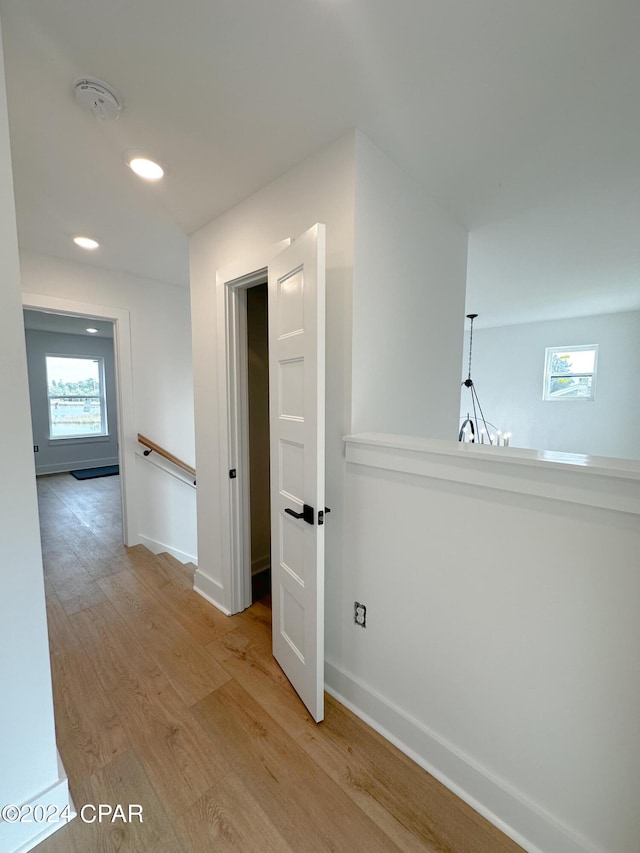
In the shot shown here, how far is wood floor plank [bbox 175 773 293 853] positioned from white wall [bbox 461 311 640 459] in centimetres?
577

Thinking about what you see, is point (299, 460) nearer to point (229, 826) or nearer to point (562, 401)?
point (229, 826)

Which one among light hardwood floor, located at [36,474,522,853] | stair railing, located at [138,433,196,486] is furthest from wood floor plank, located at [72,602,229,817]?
stair railing, located at [138,433,196,486]

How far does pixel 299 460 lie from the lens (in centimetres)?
145

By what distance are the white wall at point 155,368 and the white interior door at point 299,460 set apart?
2.01 meters

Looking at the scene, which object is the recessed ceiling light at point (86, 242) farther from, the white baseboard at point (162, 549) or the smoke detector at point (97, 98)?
the white baseboard at point (162, 549)

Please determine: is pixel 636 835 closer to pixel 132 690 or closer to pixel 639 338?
pixel 132 690

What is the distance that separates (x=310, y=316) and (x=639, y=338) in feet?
18.2

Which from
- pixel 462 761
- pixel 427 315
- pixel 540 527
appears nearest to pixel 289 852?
pixel 462 761

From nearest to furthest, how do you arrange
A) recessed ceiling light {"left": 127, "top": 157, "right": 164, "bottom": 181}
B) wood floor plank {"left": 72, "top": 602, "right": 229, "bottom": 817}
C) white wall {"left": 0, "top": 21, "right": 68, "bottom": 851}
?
white wall {"left": 0, "top": 21, "right": 68, "bottom": 851}
wood floor plank {"left": 72, "top": 602, "right": 229, "bottom": 817}
recessed ceiling light {"left": 127, "top": 157, "right": 164, "bottom": 181}

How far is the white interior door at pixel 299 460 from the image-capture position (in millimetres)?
1277

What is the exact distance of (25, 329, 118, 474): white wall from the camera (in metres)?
5.98

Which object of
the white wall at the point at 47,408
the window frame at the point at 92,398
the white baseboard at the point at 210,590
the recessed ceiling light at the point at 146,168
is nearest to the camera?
the recessed ceiling light at the point at 146,168

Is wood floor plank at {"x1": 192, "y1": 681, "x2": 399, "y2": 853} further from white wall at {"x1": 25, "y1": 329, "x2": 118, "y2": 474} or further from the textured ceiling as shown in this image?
white wall at {"x1": 25, "y1": 329, "x2": 118, "y2": 474}

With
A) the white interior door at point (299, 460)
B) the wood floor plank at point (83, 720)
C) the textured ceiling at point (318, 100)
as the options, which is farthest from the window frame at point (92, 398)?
the white interior door at point (299, 460)
